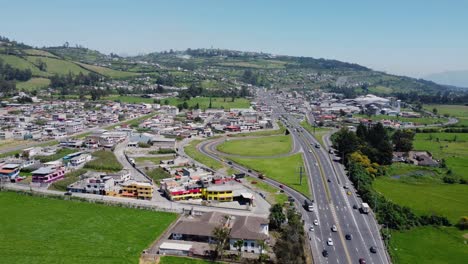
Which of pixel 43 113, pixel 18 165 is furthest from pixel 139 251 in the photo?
pixel 43 113

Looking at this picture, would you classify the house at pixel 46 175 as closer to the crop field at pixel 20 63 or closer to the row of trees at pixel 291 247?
the row of trees at pixel 291 247

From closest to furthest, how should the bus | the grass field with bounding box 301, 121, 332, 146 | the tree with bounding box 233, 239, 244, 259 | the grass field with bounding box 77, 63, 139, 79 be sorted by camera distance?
1. the tree with bounding box 233, 239, 244, 259
2. the bus
3. the grass field with bounding box 301, 121, 332, 146
4. the grass field with bounding box 77, 63, 139, 79

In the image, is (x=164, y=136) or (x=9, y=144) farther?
(x=164, y=136)

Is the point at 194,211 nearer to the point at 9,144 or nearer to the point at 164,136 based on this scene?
the point at 164,136

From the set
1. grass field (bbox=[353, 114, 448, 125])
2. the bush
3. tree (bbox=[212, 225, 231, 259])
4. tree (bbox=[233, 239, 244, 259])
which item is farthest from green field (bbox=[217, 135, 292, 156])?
grass field (bbox=[353, 114, 448, 125])

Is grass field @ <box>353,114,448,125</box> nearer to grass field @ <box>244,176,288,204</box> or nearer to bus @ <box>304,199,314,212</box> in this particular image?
grass field @ <box>244,176,288,204</box>

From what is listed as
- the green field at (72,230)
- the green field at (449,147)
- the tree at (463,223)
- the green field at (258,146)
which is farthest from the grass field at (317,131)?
the green field at (72,230)
